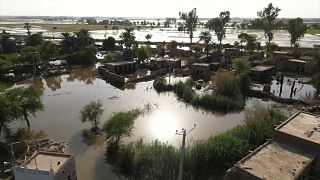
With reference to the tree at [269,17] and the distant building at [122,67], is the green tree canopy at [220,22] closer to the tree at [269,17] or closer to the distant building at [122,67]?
the tree at [269,17]

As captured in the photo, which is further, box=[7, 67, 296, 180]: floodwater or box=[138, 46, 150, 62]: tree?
box=[138, 46, 150, 62]: tree

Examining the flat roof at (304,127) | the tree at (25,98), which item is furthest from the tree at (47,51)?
the flat roof at (304,127)

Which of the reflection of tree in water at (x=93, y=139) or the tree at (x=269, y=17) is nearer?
the reflection of tree in water at (x=93, y=139)

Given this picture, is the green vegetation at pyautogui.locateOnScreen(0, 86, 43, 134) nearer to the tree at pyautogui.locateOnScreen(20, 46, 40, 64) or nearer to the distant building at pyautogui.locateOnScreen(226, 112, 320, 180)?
the distant building at pyautogui.locateOnScreen(226, 112, 320, 180)

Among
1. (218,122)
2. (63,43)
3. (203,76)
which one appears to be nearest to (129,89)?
(203,76)

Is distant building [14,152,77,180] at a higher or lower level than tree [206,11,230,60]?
lower

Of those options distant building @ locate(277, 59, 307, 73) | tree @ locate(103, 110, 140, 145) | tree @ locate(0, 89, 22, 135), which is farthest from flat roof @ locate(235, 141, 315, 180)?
distant building @ locate(277, 59, 307, 73)
